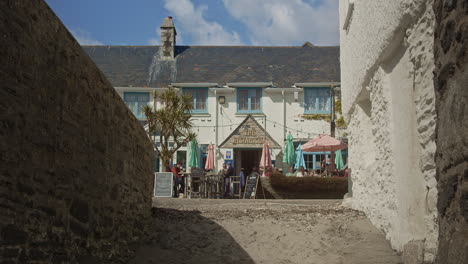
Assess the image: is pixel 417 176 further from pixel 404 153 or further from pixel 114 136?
pixel 114 136

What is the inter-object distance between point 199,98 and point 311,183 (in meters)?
9.67

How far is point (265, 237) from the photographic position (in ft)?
24.7

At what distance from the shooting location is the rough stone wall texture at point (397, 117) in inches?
185

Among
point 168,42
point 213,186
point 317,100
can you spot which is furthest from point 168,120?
point 168,42

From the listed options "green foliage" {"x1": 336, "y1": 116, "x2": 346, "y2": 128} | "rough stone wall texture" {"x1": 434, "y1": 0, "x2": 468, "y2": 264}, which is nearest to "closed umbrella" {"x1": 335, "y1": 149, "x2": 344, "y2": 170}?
"green foliage" {"x1": 336, "y1": 116, "x2": 346, "y2": 128}

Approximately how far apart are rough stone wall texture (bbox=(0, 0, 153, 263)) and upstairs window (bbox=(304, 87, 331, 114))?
55.2 feet

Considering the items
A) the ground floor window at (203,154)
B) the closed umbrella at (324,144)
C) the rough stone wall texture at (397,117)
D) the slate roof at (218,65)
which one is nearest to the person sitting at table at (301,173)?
the closed umbrella at (324,144)

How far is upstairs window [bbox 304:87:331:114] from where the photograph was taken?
855 inches

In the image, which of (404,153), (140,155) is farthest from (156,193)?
(404,153)

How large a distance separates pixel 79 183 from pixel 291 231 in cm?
427

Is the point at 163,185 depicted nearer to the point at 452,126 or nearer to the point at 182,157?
the point at 182,157

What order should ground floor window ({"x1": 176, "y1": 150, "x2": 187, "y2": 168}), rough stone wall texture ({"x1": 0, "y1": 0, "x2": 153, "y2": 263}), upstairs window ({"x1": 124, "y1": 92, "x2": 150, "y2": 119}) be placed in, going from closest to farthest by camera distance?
rough stone wall texture ({"x1": 0, "y1": 0, "x2": 153, "y2": 263}) → ground floor window ({"x1": 176, "y1": 150, "x2": 187, "y2": 168}) → upstairs window ({"x1": 124, "y1": 92, "x2": 150, "y2": 119})

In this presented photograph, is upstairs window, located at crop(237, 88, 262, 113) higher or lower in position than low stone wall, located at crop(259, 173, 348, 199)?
higher

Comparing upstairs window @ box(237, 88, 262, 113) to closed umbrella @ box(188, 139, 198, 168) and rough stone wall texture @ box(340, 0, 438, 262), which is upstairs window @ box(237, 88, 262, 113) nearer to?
closed umbrella @ box(188, 139, 198, 168)
